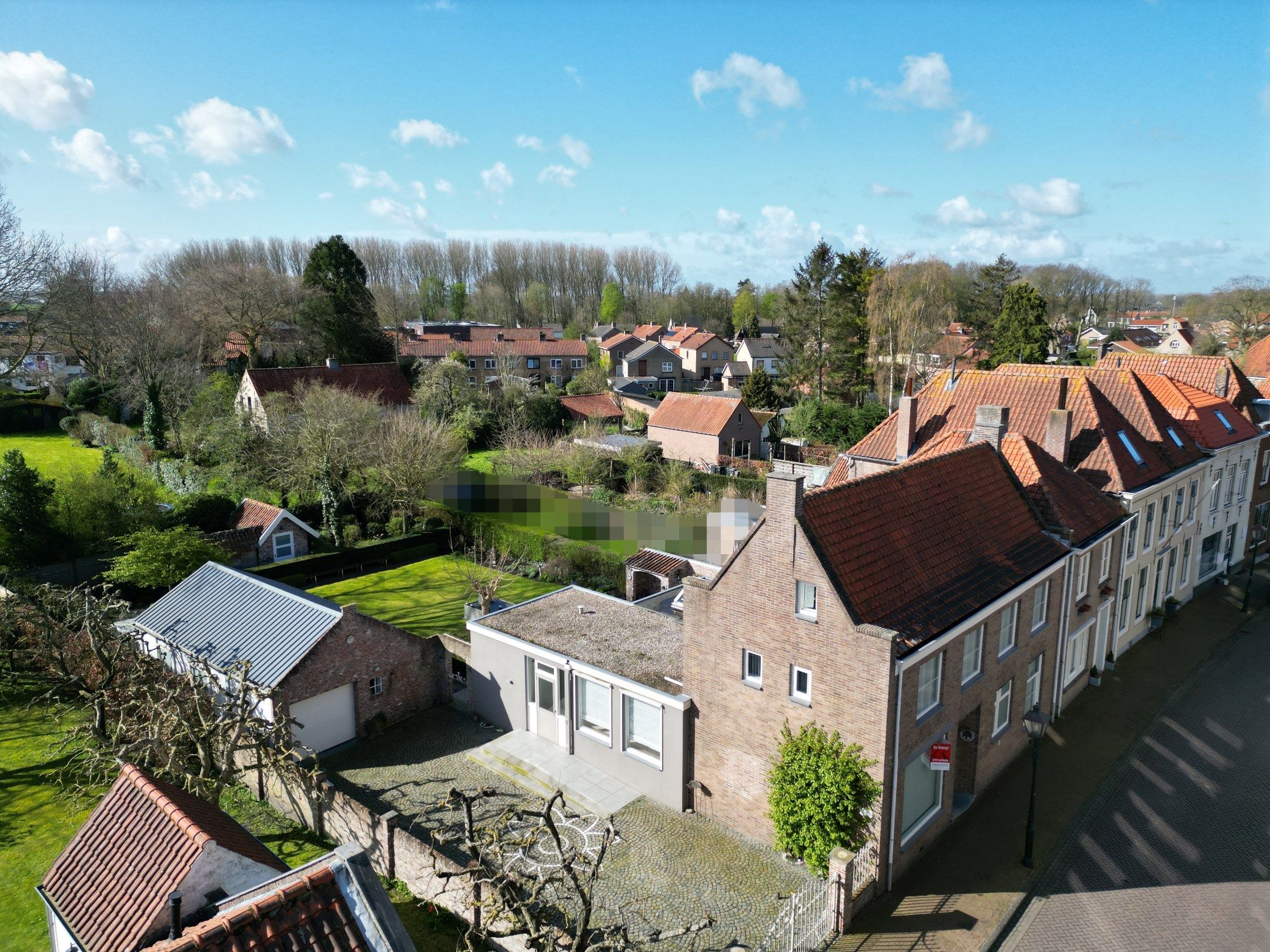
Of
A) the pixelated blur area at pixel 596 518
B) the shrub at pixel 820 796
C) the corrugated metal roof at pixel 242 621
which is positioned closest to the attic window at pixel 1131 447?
the pixelated blur area at pixel 596 518

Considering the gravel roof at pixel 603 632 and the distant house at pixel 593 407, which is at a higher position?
the distant house at pixel 593 407

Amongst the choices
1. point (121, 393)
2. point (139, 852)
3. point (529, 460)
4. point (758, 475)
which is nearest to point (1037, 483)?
point (139, 852)

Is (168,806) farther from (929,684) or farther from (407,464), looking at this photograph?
(407,464)

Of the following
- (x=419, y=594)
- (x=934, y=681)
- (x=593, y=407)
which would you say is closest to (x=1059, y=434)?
(x=934, y=681)

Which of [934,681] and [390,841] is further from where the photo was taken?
[934,681]

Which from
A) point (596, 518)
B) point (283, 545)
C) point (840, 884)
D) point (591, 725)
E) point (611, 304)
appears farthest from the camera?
point (611, 304)

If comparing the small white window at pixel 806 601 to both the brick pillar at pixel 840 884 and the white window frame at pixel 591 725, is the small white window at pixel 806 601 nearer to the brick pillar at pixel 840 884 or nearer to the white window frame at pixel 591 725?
the brick pillar at pixel 840 884
